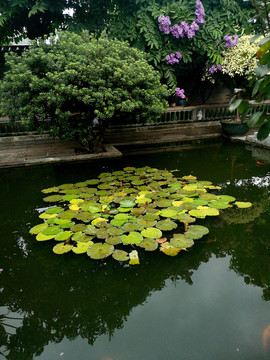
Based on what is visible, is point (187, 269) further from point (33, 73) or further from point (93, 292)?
point (33, 73)

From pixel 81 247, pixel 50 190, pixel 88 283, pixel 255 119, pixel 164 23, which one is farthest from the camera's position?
pixel 164 23

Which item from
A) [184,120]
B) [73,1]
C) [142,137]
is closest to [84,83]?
[142,137]

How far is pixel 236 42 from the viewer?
6691 millimetres

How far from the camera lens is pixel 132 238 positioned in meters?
2.74

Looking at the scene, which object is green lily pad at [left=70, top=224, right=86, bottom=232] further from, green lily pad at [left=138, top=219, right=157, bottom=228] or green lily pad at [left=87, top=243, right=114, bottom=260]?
green lily pad at [left=138, top=219, right=157, bottom=228]

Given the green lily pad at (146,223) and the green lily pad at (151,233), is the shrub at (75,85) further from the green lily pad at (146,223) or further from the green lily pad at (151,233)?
the green lily pad at (151,233)

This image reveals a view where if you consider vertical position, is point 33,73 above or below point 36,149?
above

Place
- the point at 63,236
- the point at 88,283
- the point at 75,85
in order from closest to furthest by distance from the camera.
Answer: the point at 88,283
the point at 63,236
the point at 75,85

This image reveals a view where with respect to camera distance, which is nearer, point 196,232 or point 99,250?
point 99,250

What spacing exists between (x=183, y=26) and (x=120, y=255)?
18.9 ft

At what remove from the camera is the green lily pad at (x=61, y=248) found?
2.62 meters

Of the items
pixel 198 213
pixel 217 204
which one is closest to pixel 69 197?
pixel 198 213

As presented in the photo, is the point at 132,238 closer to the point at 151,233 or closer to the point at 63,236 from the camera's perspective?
the point at 151,233

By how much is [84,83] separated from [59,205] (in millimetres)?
2393
